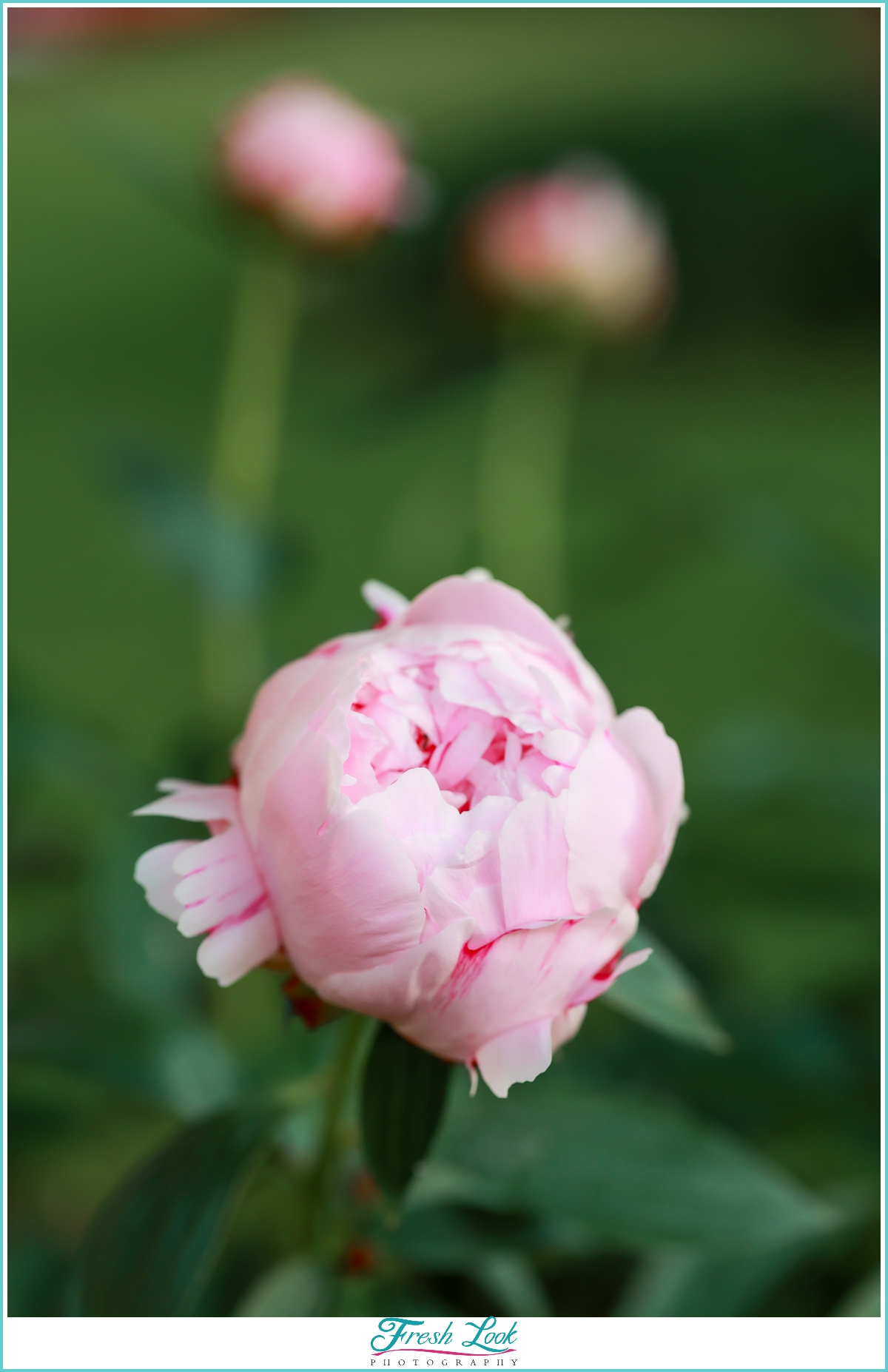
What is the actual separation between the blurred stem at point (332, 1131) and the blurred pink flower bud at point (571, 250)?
1.78ft

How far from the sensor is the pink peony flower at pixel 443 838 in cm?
18

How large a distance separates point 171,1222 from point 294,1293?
0.04 m

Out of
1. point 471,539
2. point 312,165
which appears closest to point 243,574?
point 312,165

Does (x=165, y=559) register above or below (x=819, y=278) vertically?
below

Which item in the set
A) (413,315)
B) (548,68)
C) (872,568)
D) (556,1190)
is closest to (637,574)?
(872,568)

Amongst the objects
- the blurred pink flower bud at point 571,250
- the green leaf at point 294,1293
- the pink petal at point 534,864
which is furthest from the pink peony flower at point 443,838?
the blurred pink flower bud at point 571,250

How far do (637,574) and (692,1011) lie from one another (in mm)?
690

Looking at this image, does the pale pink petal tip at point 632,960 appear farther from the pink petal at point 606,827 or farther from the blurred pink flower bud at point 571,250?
the blurred pink flower bud at point 571,250

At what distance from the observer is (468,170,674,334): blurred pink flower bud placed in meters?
0.70

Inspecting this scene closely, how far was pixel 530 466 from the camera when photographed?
4.41 feet

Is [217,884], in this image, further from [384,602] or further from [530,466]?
[530,466]

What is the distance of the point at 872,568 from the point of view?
115 centimetres

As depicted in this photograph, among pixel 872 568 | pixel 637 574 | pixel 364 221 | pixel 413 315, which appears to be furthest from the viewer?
pixel 413 315

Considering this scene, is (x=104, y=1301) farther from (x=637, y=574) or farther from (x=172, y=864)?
(x=637, y=574)
